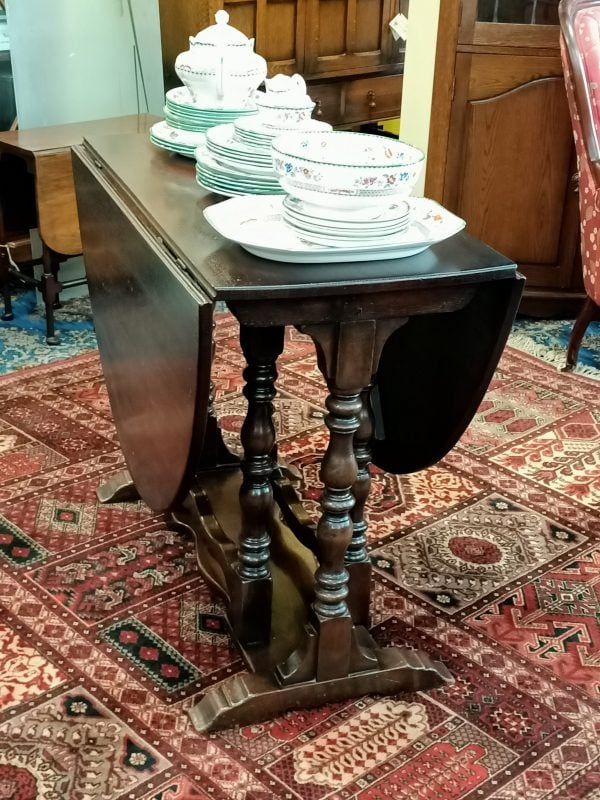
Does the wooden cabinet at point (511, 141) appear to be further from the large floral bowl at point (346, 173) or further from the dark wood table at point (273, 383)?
the large floral bowl at point (346, 173)

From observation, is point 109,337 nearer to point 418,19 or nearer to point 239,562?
point 239,562

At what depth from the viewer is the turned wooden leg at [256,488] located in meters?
1.84

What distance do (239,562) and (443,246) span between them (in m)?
0.71

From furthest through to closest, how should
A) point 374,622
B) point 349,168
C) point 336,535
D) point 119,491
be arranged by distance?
point 119,491 → point 374,622 → point 336,535 → point 349,168

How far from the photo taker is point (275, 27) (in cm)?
394

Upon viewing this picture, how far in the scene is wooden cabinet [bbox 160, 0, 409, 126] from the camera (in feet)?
12.7

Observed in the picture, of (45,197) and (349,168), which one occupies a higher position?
(349,168)

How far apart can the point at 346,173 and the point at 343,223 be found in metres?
0.08

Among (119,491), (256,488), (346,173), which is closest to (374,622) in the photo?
(256,488)

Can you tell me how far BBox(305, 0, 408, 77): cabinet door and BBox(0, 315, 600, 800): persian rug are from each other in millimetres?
1882

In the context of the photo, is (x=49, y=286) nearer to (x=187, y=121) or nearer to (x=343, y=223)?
(x=187, y=121)

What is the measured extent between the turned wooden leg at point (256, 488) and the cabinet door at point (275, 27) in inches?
91.6

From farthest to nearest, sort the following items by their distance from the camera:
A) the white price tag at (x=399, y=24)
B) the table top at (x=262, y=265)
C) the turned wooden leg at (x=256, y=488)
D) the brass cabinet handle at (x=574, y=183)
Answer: the white price tag at (x=399, y=24), the brass cabinet handle at (x=574, y=183), the turned wooden leg at (x=256, y=488), the table top at (x=262, y=265)

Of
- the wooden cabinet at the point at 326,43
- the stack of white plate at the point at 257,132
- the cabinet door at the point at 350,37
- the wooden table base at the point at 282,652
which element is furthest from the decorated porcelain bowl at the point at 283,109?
the cabinet door at the point at 350,37
